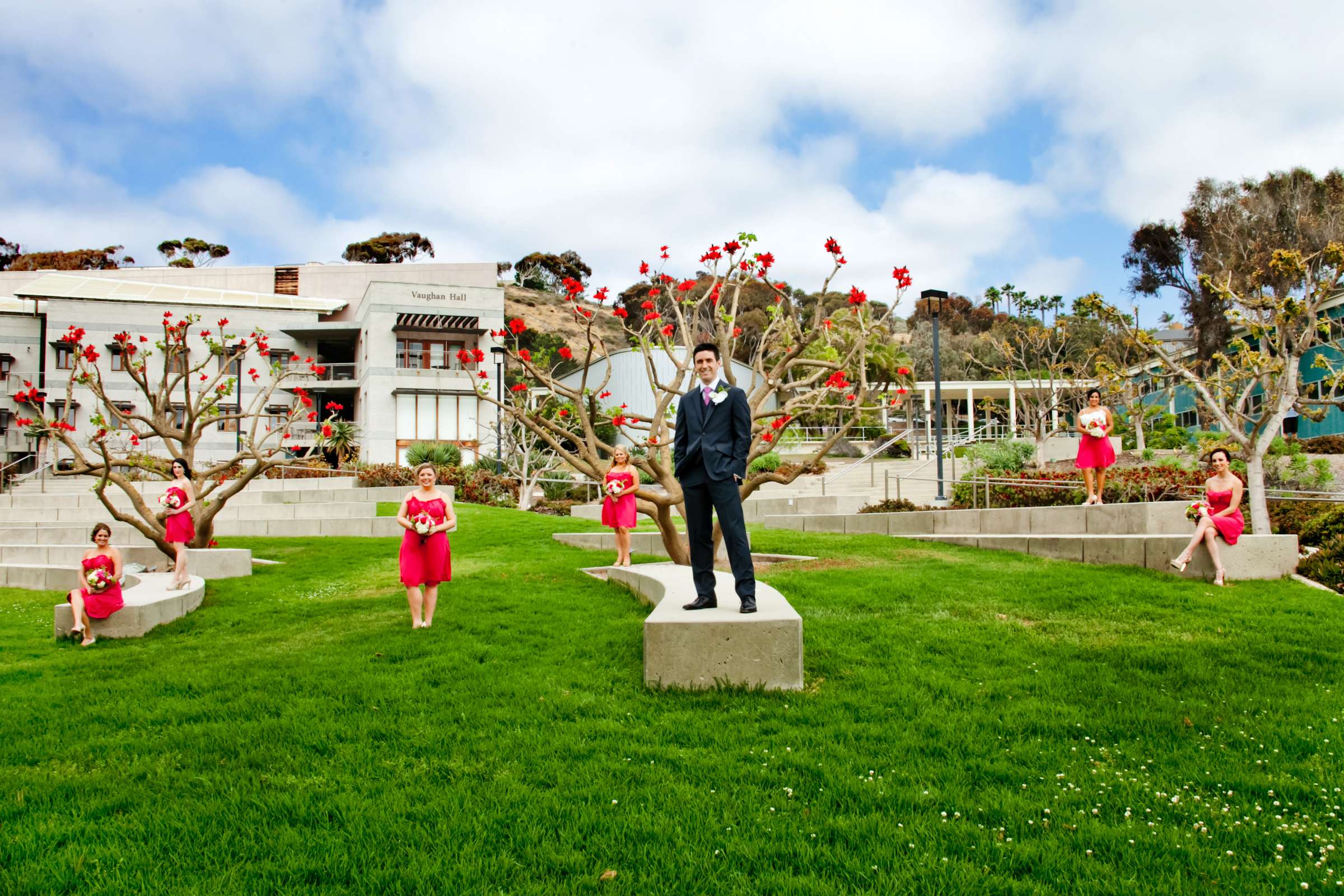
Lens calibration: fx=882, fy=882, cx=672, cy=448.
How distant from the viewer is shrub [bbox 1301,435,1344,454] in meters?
24.8

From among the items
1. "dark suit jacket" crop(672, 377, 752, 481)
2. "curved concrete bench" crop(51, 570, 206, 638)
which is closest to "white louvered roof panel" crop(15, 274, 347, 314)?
"curved concrete bench" crop(51, 570, 206, 638)

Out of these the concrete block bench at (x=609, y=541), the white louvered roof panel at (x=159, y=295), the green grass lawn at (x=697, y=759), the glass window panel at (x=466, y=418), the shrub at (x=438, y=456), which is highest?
the white louvered roof panel at (x=159, y=295)

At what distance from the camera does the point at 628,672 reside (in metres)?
6.11

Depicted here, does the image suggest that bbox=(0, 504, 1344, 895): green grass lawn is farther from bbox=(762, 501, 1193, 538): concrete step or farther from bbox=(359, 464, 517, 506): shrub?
bbox=(359, 464, 517, 506): shrub

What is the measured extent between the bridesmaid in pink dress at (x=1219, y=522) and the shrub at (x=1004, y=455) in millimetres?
12776

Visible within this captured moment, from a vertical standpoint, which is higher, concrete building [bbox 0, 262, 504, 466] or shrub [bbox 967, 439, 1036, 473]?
concrete building [bbox 0, 262, 504, 466]

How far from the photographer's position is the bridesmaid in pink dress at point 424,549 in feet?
26.6

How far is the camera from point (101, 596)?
28.7 ft

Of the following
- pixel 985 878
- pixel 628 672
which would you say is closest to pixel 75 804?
pixel 628 672

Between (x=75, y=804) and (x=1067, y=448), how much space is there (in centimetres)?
3493

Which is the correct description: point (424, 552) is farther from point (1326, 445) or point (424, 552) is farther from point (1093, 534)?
point (1326, 445)

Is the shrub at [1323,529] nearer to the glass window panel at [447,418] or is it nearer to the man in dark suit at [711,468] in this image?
the man in dark suit at [711,468]

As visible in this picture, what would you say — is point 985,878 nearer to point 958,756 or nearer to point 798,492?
point 958,756

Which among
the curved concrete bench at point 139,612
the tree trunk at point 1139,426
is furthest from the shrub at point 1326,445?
the curved concrete bench at point 139,612
